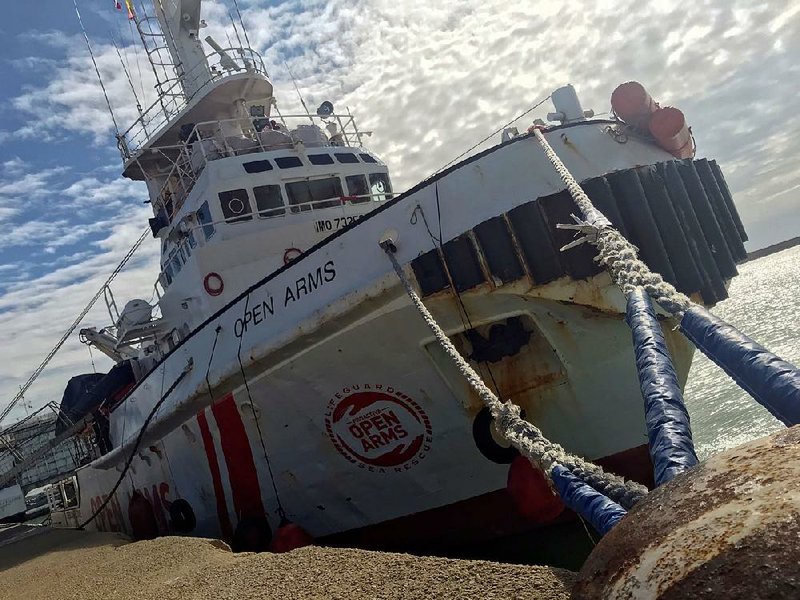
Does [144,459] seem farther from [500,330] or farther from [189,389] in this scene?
[500,330]

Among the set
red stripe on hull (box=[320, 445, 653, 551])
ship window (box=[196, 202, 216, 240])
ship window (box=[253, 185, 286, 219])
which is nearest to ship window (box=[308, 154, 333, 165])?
ship window (box=[253, 185, 286, 219])

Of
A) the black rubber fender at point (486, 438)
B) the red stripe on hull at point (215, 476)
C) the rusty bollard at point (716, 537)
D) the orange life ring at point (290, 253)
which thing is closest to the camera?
the rusty bollard at point (716, 537)

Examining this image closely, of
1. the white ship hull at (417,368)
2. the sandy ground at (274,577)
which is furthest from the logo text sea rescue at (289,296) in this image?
the sandy ground at (274,577)

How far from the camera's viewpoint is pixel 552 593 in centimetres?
257

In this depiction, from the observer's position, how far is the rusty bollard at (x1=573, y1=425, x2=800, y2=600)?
100 centimetres

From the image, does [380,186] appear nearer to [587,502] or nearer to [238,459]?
[238,459]

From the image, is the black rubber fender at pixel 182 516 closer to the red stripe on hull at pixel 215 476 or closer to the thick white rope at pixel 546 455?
the red stripe on hull at pixel 215 476

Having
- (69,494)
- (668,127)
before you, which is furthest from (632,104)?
(69,494)

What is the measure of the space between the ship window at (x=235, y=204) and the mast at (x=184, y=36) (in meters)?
5.32

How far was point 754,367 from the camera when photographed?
5.41 ft

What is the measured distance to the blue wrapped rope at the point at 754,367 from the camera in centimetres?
152

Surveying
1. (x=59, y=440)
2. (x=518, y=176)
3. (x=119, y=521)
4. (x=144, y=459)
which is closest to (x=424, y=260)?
(x=518, y=176)

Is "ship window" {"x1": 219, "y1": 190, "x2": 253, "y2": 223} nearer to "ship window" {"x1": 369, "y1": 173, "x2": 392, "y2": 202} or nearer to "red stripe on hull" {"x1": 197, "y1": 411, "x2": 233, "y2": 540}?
"ship window" {"x1": 369, "y1": 173, "x2": 392, "y2": 202}

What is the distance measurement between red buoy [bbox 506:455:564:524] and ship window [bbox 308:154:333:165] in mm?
6601
